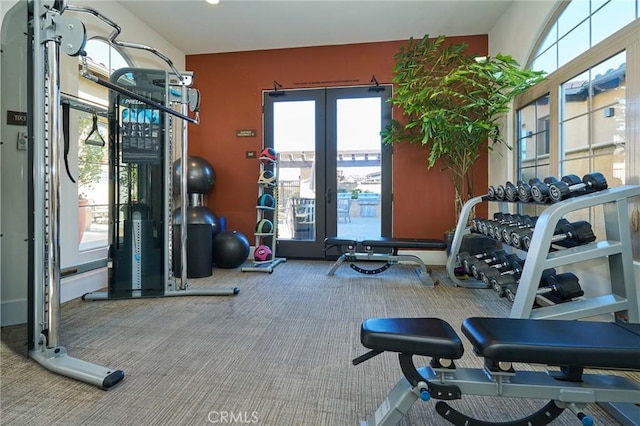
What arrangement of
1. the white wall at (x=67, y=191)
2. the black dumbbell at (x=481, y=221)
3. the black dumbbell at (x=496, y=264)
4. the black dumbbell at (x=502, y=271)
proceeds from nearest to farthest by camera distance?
the white wall at (x=67, y=191), the black dumbbell at (x=502, y=271), the black dumbbell at (x=496, y=264), the black dumbbell at (x=481, y=221)

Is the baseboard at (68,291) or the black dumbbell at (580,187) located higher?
the black dumbbell at (580,187)

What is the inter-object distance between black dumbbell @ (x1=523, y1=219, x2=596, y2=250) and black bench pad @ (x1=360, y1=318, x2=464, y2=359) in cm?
123

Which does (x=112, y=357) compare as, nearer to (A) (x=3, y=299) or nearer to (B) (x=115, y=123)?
(A) (x=3, y=299)

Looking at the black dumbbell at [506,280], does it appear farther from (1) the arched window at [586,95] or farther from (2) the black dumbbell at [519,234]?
(1) the arched window at [586,95]

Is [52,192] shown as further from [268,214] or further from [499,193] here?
[499,193]

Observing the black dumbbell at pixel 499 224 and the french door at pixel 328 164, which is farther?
the french door at pixel 328 164

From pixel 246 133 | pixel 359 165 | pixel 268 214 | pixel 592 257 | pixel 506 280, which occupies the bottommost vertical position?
pixel 506 280

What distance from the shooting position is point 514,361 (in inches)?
40.6

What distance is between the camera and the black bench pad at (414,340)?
3.62ft

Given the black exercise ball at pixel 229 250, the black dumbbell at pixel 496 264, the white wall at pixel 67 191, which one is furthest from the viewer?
the black exercise ball at pixel 229 250

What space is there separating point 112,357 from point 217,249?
229 centimetres

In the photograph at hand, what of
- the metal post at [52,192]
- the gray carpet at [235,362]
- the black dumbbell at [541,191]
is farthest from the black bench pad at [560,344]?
the metal post at [52,192]

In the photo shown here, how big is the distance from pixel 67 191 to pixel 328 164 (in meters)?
3.03

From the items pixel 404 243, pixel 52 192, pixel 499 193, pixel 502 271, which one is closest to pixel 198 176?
pixel 52 192
